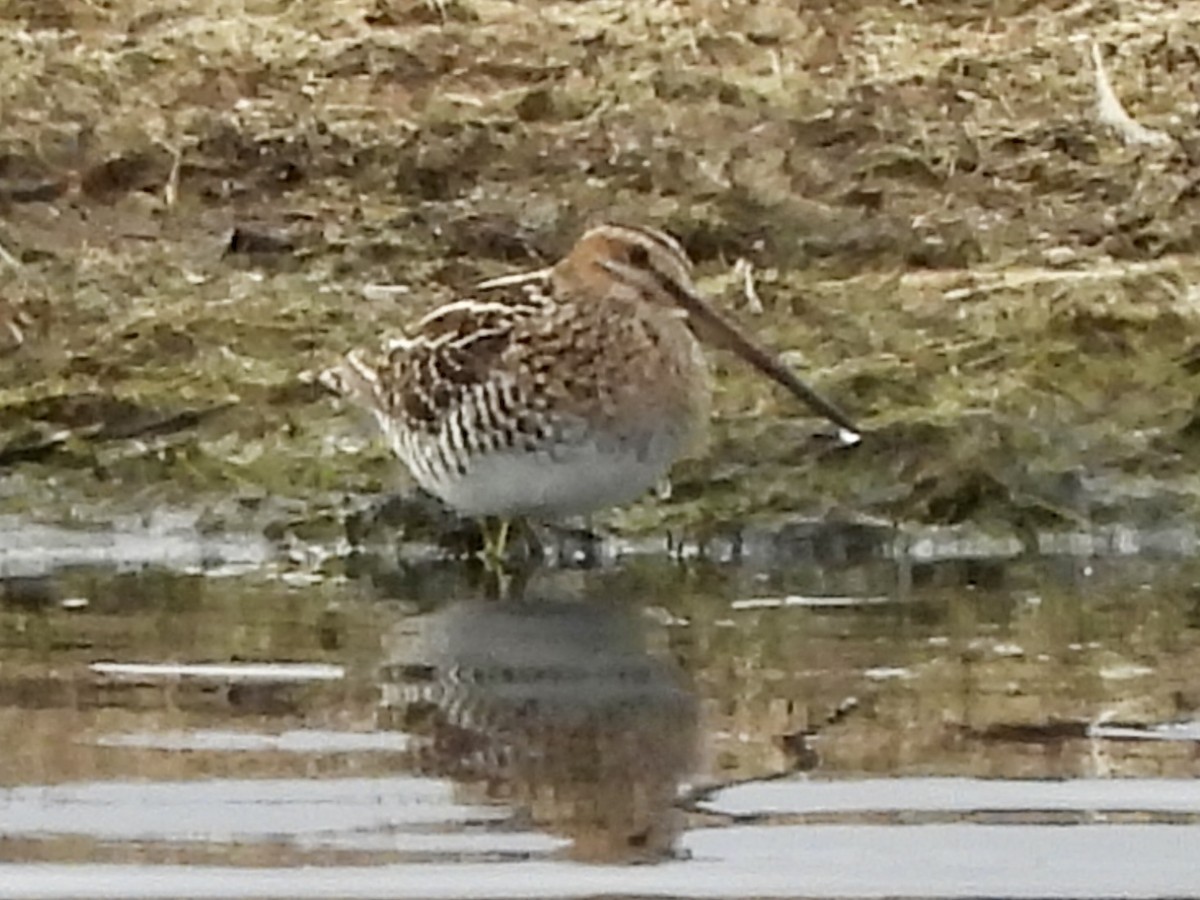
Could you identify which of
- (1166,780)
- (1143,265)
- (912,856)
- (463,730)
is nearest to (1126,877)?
(912,856)

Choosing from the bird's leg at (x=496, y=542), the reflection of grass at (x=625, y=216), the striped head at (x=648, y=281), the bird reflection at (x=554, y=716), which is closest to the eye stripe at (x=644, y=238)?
the striped head at (x=648, y=281)

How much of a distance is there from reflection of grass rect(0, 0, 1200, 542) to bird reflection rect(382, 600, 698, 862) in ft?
4.66

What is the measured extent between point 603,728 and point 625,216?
16.0 ft

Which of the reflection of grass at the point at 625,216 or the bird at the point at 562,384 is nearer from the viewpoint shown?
the bird at the point at 562,384

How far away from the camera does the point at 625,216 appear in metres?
11.9

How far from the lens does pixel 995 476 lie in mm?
9906

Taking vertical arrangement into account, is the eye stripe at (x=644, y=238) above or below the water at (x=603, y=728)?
above

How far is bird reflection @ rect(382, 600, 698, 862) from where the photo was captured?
21.2 feet

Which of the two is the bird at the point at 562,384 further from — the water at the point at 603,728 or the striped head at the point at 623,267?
the water at the point at 603,728

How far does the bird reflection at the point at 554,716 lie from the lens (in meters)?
6.48

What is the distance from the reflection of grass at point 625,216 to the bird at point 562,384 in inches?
13.0

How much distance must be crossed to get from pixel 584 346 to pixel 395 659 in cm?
178

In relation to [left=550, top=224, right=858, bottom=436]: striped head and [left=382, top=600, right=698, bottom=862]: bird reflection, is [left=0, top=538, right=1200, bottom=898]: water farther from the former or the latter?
[left=550, top=224, right=858, bottom=436]: striped head

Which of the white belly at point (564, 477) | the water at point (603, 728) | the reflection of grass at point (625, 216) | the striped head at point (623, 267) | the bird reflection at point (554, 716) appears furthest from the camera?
the reflection of grass at point (625, 216)
